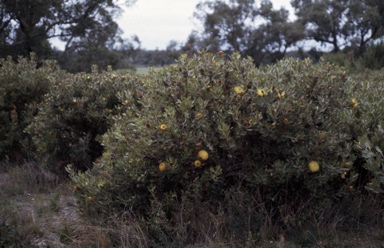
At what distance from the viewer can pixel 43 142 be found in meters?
6.06

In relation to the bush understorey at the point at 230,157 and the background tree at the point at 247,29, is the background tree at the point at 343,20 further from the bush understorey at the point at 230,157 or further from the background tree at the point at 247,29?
the bush understorey at the point at 230,157

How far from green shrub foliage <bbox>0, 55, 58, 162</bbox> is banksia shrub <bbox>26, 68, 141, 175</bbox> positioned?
78 cm

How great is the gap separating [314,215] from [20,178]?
387cm

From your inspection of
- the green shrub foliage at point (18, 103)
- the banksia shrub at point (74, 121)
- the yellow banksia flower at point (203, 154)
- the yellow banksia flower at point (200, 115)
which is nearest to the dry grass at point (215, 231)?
the yellow banksia flower at point (203, 154)

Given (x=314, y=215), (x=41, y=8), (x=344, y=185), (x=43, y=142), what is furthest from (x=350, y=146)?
(x=41, y=8)

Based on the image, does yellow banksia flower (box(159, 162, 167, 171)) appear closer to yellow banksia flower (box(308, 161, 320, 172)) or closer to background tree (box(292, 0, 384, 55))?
yellow banksia flower (box(308, 161, 320, 172))

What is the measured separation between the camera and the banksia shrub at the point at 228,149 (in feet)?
12.5

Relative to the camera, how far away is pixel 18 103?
23.5ft

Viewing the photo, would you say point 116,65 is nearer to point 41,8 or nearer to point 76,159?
point 41,8

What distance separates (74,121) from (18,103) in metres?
1.63

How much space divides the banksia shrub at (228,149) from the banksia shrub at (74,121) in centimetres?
172

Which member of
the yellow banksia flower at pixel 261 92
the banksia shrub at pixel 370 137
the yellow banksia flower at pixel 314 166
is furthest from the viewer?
the yellow banksia flower at pixel 261 92

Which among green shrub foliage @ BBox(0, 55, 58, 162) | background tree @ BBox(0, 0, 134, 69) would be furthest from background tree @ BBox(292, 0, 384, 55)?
green shrub foliage @ BBox(0, 55, 58, 162)

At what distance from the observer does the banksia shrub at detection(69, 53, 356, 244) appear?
3.81 metres
